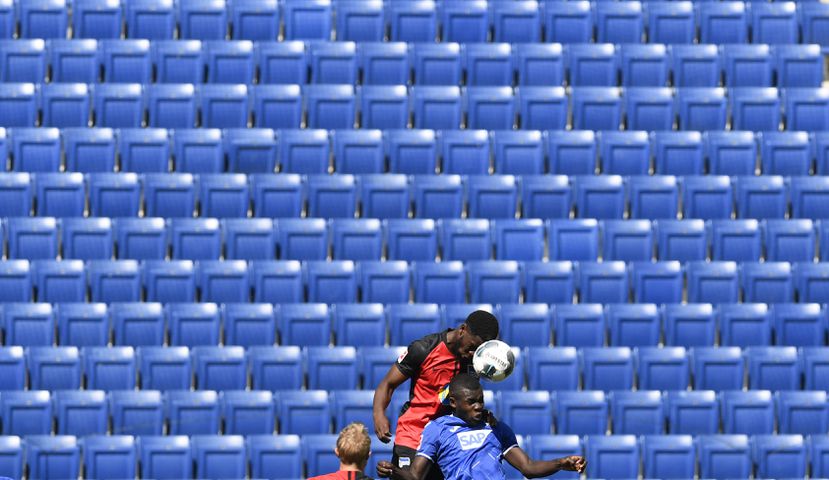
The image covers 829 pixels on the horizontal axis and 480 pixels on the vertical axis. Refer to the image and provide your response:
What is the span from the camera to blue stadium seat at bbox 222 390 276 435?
33.6 ft

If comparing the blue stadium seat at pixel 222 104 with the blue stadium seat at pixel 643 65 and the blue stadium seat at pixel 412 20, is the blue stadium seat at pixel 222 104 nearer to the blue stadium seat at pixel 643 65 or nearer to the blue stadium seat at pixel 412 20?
the blue stadium seat at pixel 412 20

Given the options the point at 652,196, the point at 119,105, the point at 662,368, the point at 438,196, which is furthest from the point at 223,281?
the point at 652,196

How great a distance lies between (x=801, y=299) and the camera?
1124cm

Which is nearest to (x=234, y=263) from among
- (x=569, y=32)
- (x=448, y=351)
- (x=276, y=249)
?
(x=276, y=249)

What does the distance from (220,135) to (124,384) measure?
204 cm

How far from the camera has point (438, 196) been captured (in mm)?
11383

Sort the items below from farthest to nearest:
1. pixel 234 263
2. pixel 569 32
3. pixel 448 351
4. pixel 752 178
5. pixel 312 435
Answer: pixel 569 32
pixel 752 178
pixel 234 263
pixel 312 435
pixel 448 351

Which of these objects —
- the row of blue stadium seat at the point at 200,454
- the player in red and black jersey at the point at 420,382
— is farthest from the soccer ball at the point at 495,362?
the row of blue stadium seat at the point at 200,454

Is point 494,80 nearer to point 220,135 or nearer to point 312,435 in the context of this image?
point 220,135

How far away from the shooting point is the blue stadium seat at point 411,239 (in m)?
11.1

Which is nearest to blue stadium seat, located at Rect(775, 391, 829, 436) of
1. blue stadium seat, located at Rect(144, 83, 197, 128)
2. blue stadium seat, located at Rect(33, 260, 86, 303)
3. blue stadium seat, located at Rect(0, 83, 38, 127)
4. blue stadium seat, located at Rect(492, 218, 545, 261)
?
blue stadium seat, located at Rect(492, 218, 545, 261)

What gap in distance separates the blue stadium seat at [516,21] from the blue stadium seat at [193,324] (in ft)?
10.8

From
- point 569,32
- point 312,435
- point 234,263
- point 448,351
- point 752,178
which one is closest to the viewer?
point 448,351

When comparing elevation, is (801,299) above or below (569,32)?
below
